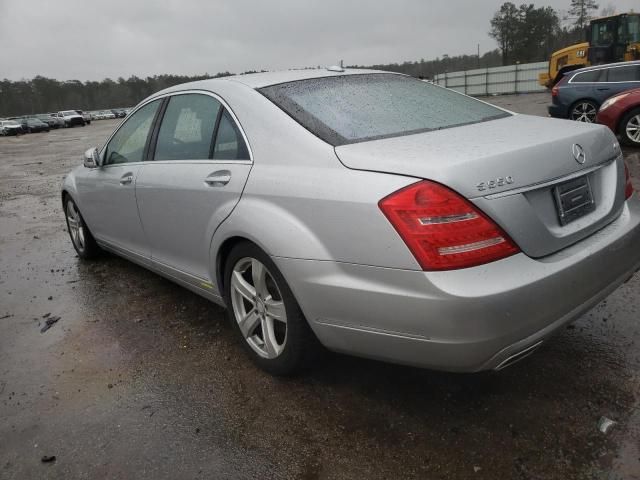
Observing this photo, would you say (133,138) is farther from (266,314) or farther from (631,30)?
(631,30)

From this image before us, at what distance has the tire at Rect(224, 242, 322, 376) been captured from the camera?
8.24ft

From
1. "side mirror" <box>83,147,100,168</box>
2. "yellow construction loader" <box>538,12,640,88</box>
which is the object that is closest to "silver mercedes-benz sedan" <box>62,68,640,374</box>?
"side mirror" <box>83,147,100,168</box>

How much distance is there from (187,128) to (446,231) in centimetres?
202

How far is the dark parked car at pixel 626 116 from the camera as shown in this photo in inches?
380

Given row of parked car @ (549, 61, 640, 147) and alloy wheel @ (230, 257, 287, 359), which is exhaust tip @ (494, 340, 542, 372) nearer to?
alloy wheel @ (230, 257, 287, 359)

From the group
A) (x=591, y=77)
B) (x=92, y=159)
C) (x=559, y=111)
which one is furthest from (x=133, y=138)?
(x=591, y=77)

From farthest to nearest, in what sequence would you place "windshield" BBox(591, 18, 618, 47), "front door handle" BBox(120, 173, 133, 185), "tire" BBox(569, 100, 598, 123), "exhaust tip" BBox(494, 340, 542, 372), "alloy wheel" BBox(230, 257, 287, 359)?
"windshield" BBox(591, 18, 618, 47)
"tire" BBox(569, 100, 598, 123)
"front door handle" BBox(120, 173, 133, 185)
"alloy wheel" BBox(230, 257, 287, 359)
"exhaust tip" BBox(494, 340, 542, 372)

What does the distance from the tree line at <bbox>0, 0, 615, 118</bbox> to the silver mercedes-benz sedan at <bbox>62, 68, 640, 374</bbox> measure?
43.5 m

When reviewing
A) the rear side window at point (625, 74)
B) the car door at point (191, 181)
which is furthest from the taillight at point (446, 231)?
the rear side window at point (625, 74)

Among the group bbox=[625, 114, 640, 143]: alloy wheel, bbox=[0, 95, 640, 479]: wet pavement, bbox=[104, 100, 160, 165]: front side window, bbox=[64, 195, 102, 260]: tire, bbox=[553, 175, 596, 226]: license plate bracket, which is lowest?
bbox=[625, 114, 640, 143]: alloy wheel

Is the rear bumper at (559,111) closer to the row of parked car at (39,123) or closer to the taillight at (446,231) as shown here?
the taillight at (446,231)

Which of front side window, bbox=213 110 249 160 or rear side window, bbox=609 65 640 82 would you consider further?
rear side window, bbox=609 65 640 82

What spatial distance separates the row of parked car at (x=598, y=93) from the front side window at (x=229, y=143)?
30.0ft

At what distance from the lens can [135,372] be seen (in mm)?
3068
